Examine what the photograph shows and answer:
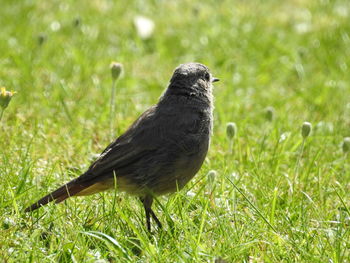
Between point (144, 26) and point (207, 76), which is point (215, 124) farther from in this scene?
point (144, 26)

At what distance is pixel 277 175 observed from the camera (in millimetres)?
5391

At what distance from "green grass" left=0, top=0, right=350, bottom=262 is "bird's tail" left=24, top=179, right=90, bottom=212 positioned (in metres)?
0.09

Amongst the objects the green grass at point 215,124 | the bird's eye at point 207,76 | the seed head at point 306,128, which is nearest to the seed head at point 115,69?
the green grass at point 215,124

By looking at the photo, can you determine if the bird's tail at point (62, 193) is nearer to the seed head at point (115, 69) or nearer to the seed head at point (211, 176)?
the seed head at point (211, 176)

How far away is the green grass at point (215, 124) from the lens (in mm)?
4176

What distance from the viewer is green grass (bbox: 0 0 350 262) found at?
164 inches

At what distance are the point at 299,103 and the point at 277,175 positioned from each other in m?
2.30

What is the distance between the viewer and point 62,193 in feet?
15.0

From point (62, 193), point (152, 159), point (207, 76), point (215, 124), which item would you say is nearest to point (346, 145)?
point (207, 76)

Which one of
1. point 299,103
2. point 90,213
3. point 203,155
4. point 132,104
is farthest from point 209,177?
point 299,103

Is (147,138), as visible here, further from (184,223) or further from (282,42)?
(282,42)

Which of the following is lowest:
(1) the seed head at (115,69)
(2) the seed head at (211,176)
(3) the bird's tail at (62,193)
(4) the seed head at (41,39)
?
(2) the seed head at (211,176)

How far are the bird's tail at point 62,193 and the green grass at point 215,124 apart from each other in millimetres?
86

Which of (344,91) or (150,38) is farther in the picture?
(150,38)
